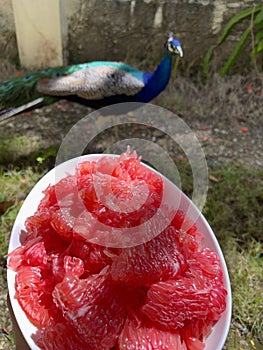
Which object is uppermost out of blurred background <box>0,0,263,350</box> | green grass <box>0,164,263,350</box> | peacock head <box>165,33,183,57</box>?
peacock head <box>165,33,183,57</box>

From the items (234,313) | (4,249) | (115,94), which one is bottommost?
(234,313)

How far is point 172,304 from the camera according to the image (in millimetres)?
858

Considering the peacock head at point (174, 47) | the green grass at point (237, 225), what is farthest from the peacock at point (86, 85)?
the green grass at point (237, 225)

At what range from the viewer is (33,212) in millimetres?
1152

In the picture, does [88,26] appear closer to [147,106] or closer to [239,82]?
[147,106]

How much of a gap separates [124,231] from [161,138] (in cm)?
169

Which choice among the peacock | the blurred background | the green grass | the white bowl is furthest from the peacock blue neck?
the white bowl

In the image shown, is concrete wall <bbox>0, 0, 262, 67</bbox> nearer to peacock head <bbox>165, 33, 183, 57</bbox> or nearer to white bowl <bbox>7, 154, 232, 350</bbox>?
peacock head <bbox>165, 33, 183, 57</bbox>

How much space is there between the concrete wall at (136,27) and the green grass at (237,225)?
1.12m

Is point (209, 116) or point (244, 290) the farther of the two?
point (209, 116)

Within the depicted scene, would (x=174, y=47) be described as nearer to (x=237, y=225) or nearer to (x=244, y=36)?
(x=244, y=36)

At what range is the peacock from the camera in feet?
7.33

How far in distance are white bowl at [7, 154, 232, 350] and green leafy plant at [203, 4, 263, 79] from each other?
1963mm

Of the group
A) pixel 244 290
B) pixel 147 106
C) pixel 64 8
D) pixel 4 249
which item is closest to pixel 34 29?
pixel 64 8
